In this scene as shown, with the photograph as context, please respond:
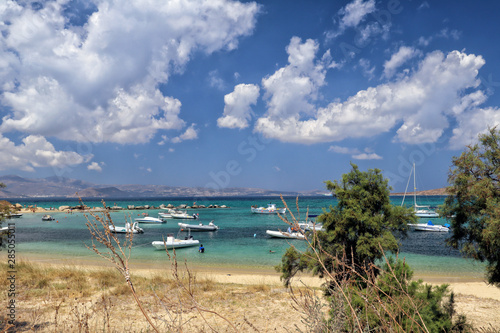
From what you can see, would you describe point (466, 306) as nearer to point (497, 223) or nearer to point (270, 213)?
point (497, 223)

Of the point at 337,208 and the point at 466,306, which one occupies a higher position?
the point at 337,208

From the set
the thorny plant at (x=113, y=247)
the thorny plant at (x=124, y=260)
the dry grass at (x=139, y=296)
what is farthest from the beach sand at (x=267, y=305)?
the thorny plant at (x=113, y=247)

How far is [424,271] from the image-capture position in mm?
23000

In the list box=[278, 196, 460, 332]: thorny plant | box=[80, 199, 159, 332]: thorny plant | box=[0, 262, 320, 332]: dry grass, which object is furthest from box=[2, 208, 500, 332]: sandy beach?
box=[80, 199, 159, 332]: thorny plant

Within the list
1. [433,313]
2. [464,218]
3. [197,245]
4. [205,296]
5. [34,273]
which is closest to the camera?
[433,313]

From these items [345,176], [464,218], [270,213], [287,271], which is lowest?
[270,213]

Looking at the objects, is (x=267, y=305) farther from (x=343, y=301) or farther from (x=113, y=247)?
(x=113, y=247)

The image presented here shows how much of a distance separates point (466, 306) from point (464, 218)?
290 inches

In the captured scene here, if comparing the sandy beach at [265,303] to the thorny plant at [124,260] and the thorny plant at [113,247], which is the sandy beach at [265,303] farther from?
the thorny plant at [113,247]

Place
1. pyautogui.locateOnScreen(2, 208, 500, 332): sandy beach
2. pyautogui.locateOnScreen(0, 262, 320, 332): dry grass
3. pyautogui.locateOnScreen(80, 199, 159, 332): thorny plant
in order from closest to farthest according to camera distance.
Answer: pyautogui.locateOnScreen(80, 199, 159, 332): thorny plant, pyautogui.locateOnScreen(0, 262, 320, 332): dry grass, pyautogui.locateOnScreen(2, 208, 500, 332): sandy beach

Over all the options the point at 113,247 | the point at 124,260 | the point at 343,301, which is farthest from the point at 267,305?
the point at 113,247

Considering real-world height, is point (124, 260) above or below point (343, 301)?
above

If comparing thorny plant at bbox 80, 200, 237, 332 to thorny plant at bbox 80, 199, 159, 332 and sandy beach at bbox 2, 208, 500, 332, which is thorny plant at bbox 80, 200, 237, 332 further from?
sandy beach at bbox 2, 208, 500, 332

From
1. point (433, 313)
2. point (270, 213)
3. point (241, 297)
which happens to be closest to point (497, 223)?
point (433, 313)
